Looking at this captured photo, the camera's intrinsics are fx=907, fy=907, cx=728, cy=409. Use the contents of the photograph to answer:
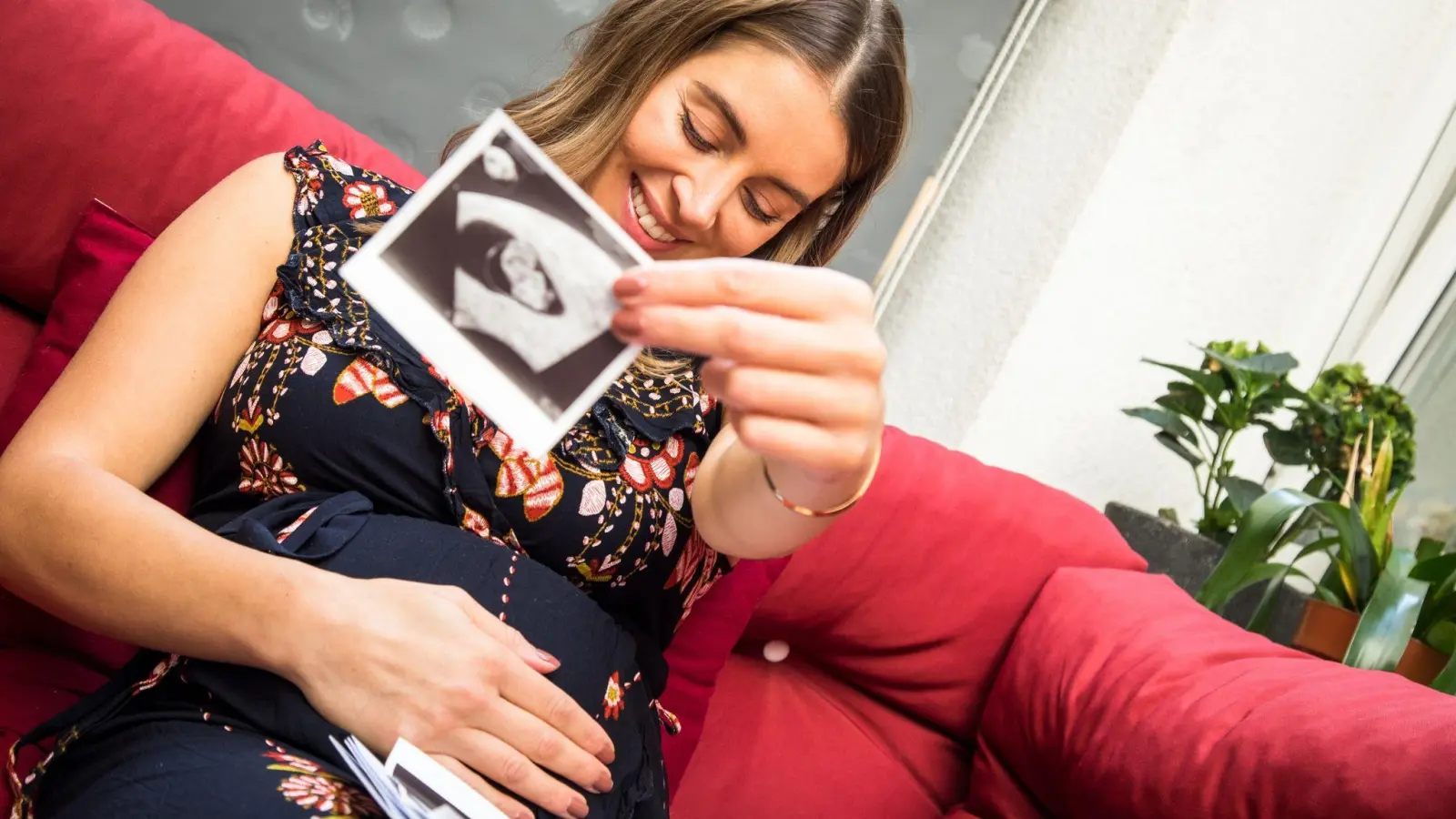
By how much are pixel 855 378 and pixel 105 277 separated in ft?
Result: 2.43

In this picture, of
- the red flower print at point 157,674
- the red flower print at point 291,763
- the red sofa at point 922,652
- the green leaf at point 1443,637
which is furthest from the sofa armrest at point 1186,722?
the red flower print at point 157,674

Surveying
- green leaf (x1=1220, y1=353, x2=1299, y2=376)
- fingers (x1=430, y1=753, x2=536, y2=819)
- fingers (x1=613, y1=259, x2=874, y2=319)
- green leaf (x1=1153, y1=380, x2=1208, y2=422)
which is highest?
green leaf (x1=1220, y1=353, x2=1299, y2=376)

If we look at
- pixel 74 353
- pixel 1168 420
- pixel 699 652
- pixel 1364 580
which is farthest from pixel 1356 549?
pixel 74 353

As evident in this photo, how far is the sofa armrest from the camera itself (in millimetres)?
765

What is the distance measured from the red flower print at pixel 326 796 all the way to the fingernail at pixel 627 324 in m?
0.33

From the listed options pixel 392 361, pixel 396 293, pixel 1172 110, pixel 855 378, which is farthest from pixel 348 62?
pixel 1172 110

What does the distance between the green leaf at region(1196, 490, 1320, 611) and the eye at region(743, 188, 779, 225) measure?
2.92ft

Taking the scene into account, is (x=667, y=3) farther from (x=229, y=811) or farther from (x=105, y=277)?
(x=229, y=811)

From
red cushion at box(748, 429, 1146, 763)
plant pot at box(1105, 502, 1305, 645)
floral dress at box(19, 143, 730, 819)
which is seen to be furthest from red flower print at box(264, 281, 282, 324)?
plant pot at box(1105, 502, 1305, 645)

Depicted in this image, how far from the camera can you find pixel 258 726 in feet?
1.99

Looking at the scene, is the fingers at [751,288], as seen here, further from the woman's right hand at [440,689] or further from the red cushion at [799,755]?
the red cushion at [799,755]

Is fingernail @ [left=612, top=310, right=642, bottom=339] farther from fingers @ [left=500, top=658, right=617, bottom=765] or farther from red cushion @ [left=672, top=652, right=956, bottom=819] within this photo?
red cushion @ [left=672, top=652, right=956, bottom=819]

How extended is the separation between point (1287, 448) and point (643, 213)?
1.25m

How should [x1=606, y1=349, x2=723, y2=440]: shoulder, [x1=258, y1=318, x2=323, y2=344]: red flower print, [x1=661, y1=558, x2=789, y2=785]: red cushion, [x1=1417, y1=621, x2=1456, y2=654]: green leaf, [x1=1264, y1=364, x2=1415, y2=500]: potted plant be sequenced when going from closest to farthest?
1. [x1=258, y1=318, x2=323, y2=344]: red flower print
2. [x1=606, y1=349, x2=723, y2=440]: shoulder
3. [x1=661, y1=558, x2=789, y2=785]: red cushion
4. [x1=1417, y1=621, x2=1456, y2=654]: green leaf
5. [x1=1264, y1=364, x2=1415, y2=500]: potted plant
